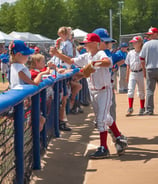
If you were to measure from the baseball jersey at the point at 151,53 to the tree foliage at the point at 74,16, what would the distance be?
182ft

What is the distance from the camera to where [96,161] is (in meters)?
5.80

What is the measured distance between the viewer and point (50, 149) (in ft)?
21.1

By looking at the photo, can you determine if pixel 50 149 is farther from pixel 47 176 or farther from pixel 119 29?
pixel 119 29

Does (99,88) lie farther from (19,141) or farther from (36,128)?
(19,141)

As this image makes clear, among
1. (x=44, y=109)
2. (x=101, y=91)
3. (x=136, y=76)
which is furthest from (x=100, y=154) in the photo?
(x=136, y=76)

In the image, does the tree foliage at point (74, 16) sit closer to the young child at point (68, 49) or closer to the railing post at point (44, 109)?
the young child at point (68, 49)

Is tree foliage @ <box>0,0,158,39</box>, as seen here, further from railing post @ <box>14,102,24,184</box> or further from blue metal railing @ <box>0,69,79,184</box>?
railing post @ <box>14,102,24,184</box>

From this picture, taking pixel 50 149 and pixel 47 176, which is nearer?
pixel 47 176

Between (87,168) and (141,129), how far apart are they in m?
2.79

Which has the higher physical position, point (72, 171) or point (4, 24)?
point (4, 24)

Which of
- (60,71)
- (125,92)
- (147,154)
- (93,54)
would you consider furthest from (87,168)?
(125,92)

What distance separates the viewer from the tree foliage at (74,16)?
65.7m

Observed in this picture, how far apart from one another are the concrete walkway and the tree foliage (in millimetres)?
57536

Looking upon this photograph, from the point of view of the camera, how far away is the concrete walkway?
4949 millimetres
